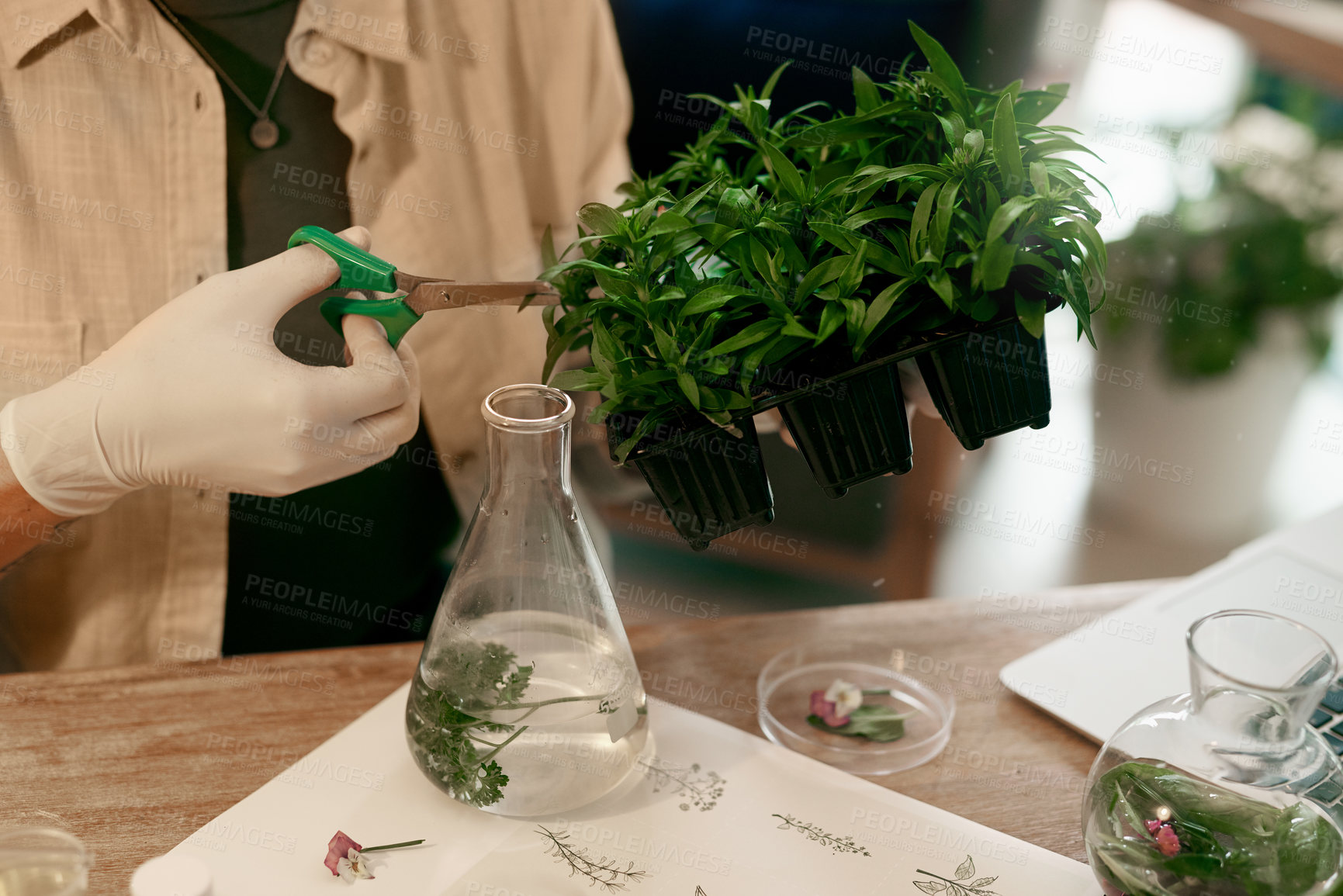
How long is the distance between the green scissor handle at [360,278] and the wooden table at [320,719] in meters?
0.30

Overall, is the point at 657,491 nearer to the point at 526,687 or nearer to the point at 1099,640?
the point at 526,687

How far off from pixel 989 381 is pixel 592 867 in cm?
40

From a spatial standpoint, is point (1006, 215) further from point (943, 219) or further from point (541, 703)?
point (541, 703)

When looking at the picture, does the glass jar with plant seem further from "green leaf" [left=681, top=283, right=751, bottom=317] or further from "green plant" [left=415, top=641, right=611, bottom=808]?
"green plant" [left=415, top=641, right=611, bottom=808]

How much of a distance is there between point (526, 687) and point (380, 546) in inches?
19.0

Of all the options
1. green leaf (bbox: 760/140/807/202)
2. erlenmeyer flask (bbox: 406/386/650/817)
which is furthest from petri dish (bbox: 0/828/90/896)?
green leaf (bbox: 760/140/807/202)

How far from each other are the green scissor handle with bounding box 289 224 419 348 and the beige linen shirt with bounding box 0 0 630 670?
0.65 ft

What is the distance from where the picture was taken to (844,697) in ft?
2.69

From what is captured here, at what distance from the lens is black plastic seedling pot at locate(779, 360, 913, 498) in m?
0.64

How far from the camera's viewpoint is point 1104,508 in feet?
6.63

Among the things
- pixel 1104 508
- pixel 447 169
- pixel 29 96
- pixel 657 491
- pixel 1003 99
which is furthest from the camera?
pixel 1104 508

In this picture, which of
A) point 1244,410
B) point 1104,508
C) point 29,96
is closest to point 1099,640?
point 29,96

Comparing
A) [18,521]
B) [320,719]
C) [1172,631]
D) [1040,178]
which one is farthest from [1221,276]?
[18,521]

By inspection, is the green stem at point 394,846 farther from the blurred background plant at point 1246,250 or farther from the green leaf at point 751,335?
the blurred background plant at point 1246,250
